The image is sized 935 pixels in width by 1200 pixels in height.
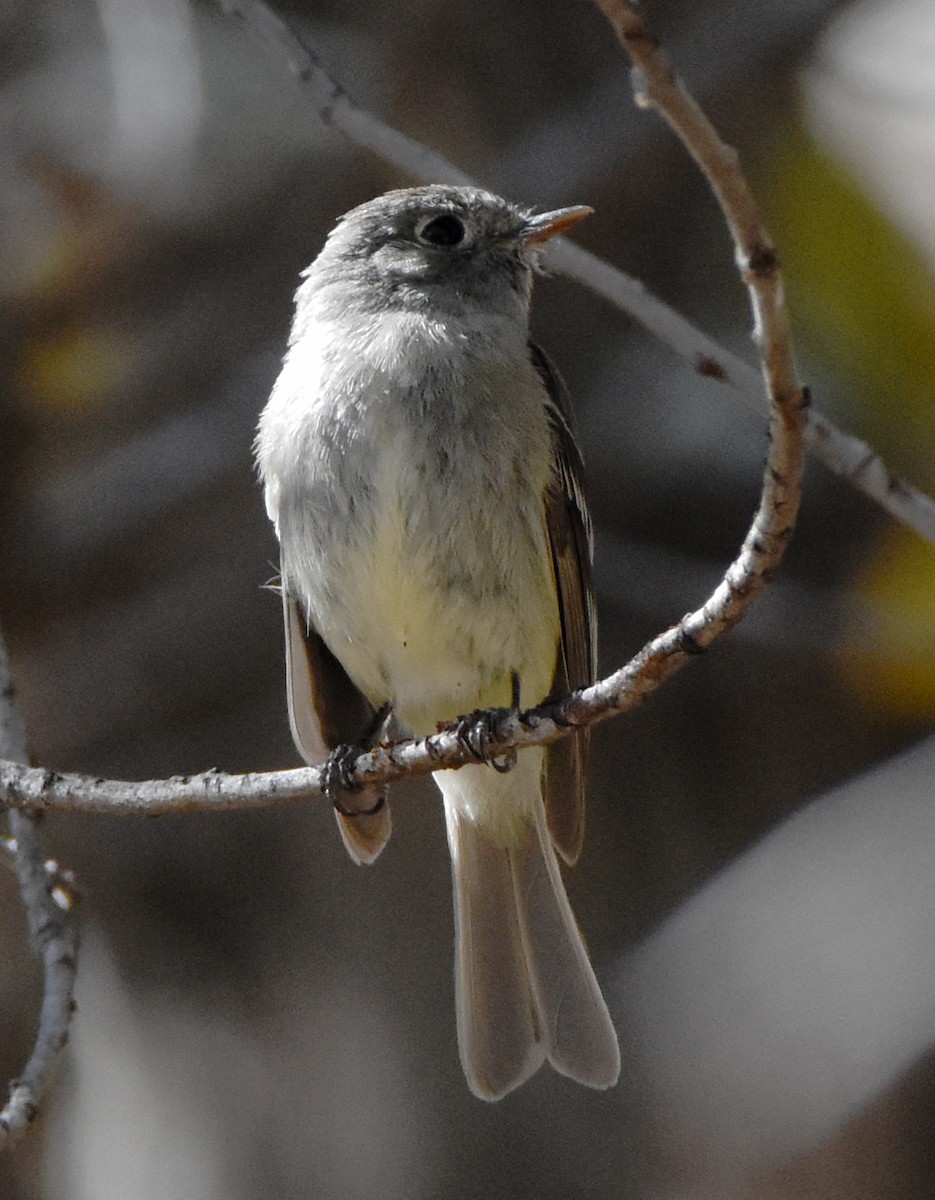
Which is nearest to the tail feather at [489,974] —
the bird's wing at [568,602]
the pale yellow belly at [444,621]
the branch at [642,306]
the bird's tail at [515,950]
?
the bird's tail at [515,950]

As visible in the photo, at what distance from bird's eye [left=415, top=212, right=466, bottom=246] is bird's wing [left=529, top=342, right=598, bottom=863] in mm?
361

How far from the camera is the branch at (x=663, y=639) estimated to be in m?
1.51

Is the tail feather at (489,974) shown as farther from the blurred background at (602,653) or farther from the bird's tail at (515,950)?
the blurred background at (602,653)

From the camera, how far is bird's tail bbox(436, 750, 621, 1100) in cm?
342

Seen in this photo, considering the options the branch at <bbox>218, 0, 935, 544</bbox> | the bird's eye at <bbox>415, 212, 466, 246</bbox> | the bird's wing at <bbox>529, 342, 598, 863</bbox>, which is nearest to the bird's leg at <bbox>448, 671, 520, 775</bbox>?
the bird's wing at <bbox>529, 342, 598, 863</bbox>

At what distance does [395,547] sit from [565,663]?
1.75 feet

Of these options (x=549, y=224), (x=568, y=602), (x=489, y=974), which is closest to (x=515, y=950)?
(x=489, y=974)

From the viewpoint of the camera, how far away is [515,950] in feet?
12.1

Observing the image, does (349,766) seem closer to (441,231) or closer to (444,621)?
(444,621)

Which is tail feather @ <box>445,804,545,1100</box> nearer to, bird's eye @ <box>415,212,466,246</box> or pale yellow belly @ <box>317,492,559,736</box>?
pale yellow belly @ <box>317,492,559,736</box>

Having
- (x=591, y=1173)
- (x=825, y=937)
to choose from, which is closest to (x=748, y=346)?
(x=825, y=937)

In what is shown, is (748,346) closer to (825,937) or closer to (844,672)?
(844,672)

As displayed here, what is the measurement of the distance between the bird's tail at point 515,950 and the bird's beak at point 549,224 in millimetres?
1219

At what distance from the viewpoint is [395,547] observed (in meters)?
3.17
